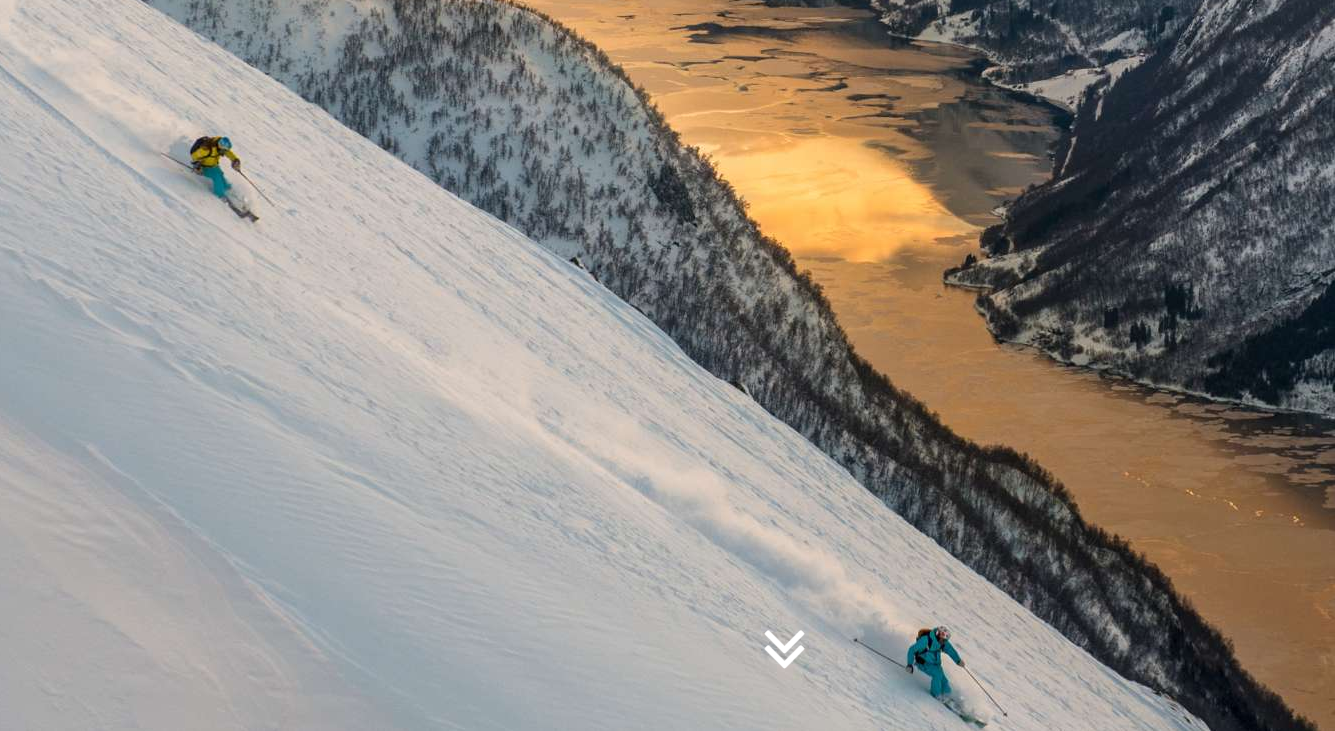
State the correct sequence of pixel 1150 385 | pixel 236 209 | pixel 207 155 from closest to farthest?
pixel 207 155 → pixel 236 209 → pixel 1150 385

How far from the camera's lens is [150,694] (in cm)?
928

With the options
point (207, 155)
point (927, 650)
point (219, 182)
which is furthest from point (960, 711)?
point (207, 155)

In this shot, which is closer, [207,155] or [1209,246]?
[207,155]

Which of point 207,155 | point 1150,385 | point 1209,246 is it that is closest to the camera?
point 207,155

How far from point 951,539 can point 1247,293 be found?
236ft

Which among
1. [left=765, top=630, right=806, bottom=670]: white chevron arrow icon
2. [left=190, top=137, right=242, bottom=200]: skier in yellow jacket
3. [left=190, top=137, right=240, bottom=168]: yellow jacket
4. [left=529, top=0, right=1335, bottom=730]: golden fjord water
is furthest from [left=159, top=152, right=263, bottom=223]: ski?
[left=529, top=0, right=1335, bottom=730]: golden fjord water

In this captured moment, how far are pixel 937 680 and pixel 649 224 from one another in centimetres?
7769

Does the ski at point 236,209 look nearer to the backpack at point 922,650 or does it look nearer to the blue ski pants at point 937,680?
the backpack at point 922,650

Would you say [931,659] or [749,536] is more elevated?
[749,536]

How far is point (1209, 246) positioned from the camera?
129375 mm

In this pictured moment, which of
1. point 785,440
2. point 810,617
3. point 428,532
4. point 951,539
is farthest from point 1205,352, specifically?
point 428,532

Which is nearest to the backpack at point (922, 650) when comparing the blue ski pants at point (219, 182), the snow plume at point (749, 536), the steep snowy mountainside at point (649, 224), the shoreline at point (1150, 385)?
the snow plume at point (749, 536)

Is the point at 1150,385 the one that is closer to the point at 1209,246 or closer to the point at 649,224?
the point at 1209,246

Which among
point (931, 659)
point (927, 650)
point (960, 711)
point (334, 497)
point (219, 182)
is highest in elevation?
point (219, 182)
